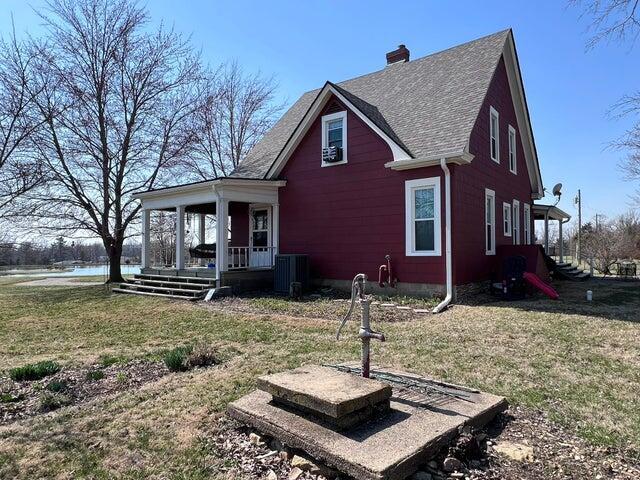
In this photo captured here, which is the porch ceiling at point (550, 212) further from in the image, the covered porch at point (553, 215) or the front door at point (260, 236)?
the front door at point (260, 236)

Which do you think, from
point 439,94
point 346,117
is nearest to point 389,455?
point 346,117

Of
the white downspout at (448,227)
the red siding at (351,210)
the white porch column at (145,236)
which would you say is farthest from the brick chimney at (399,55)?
the white porch column at (145,236)

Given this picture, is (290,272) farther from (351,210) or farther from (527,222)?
(527,222)

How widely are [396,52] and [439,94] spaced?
538 cm

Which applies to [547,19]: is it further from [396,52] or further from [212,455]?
[396,52]

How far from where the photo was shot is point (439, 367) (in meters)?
4.88

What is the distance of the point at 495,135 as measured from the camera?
13.0 m

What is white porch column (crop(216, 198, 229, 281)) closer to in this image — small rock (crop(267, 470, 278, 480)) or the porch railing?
the porch railing

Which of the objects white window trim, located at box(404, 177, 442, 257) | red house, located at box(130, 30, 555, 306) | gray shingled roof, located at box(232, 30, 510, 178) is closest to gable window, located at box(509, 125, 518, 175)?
red house, located at box(130, 30, 555, 306)

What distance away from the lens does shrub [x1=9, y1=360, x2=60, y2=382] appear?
481 centimetres

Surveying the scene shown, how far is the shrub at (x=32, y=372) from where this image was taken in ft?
15.8

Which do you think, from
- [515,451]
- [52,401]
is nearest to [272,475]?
[515,451]

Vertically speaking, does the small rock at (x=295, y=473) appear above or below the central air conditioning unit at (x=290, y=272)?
below

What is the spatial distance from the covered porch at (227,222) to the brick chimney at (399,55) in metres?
7.57
